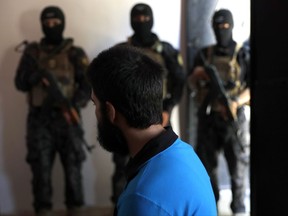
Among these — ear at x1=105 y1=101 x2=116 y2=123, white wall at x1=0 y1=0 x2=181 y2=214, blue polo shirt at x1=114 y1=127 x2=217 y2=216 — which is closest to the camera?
blue polo shirt at x1=114 y1=127 x2=217 y2=216

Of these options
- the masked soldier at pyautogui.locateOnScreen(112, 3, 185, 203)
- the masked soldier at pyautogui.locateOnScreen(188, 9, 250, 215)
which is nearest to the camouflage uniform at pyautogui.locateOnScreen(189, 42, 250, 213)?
the masked soldier at pyautogui.locateOnScreen(188, 9, 250, 215)

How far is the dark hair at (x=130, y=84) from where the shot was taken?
0.83m

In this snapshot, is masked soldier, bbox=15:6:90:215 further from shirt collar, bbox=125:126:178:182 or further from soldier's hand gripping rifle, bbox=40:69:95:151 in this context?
shirt collar, bbox=125:126:178:182

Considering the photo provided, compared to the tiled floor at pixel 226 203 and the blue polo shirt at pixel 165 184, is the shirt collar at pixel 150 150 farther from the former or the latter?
the tiled floor at pixel 226 203

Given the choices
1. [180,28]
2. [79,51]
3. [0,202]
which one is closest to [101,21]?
[79,51]

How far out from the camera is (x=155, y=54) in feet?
8.64

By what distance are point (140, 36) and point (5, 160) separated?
4.21 ft

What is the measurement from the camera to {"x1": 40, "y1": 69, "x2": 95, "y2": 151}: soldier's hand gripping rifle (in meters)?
2.55

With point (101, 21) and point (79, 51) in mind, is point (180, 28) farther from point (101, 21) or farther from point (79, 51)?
point (79, 51)

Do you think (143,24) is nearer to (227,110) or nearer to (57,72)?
(57,72)

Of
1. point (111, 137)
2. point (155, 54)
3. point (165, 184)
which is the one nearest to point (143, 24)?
point (155, 54)

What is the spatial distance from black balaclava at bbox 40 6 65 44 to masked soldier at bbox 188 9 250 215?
3.06 feet

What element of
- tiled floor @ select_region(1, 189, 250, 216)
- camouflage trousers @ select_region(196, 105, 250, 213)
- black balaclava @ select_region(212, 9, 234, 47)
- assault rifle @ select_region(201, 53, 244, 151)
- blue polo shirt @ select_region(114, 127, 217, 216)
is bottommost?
tiled floor @ select_region(1, 189, 250, 216)
